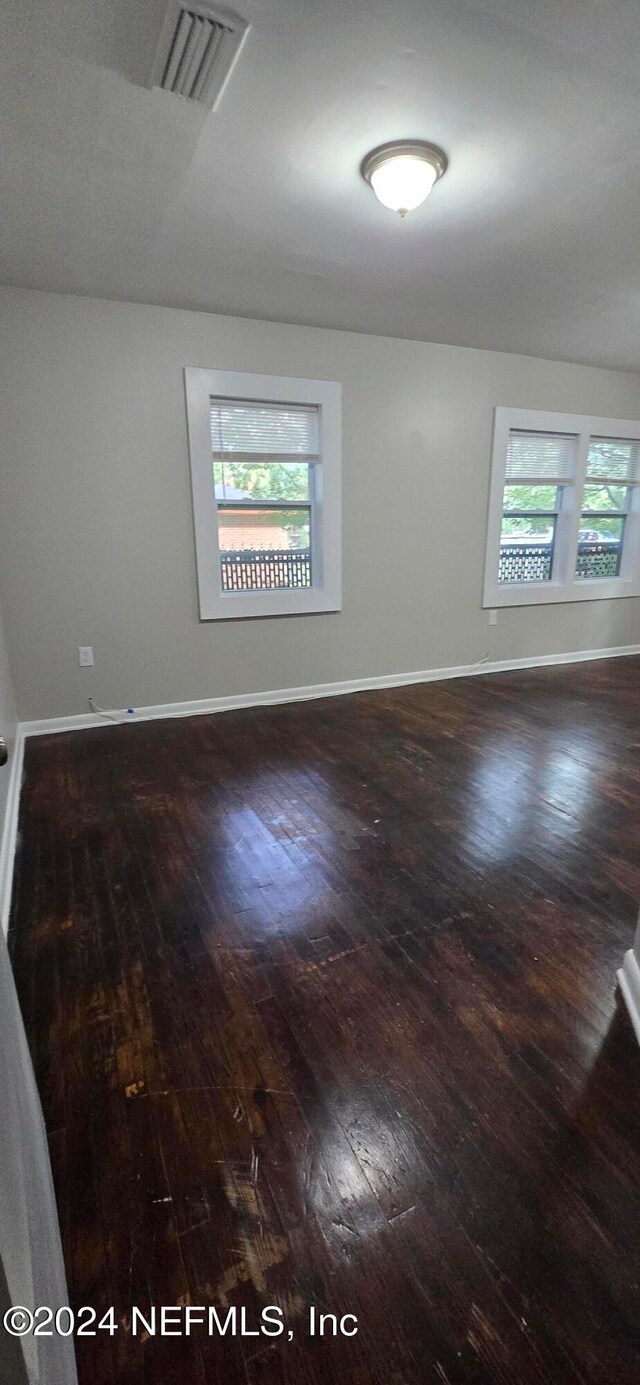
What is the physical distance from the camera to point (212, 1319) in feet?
2.85

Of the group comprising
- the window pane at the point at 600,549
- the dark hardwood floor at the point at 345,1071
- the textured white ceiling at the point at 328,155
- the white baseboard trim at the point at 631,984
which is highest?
the textured white ceiling at the point at 328,155

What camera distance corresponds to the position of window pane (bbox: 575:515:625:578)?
5.27 meters

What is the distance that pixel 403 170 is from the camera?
6.33 ft

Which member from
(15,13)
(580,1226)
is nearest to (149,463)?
(15,13)

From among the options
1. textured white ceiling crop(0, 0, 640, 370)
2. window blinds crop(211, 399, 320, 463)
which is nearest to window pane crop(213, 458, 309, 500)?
window blinds crop(211, 399, 320, 463)

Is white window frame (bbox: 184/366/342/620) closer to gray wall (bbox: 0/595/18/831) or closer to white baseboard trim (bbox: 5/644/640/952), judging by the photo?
white baseboard trim (bbox: 5/644/640/952)

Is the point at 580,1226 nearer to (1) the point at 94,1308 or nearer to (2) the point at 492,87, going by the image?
(1) the point at 94,1308

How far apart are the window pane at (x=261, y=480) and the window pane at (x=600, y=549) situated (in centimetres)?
288

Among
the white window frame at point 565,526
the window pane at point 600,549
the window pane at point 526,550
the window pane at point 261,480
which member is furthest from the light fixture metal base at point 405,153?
the window pane at point 600,549

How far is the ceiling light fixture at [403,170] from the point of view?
189cm

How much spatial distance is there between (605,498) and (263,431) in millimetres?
3453

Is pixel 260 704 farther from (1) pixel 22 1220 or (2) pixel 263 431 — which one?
(1) pixel 22 1220

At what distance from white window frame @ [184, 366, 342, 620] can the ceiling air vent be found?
1.84m

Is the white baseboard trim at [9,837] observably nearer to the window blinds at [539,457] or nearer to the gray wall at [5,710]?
the gray wall at [5,710]
